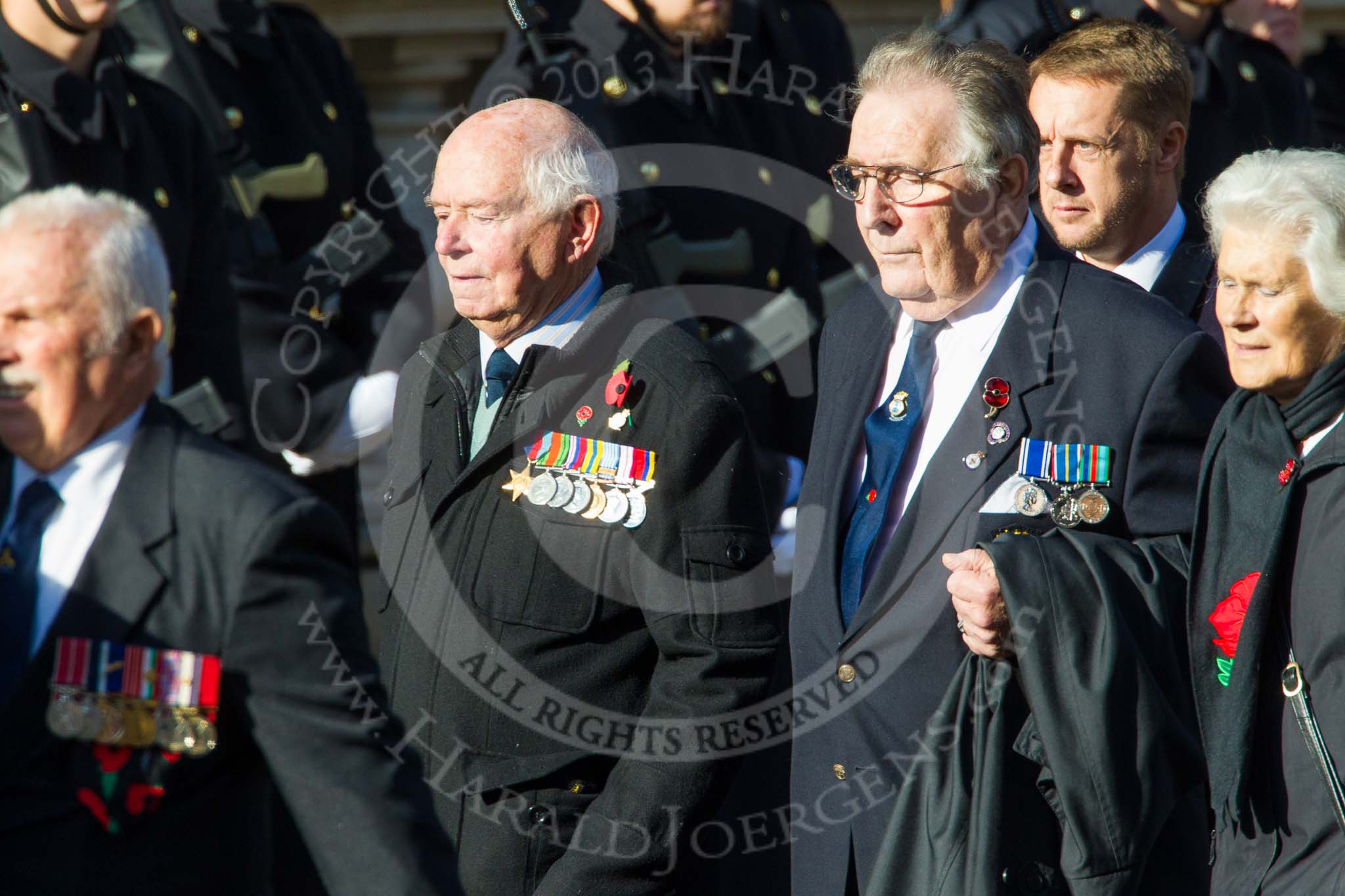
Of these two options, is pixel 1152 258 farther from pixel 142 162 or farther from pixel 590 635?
pixel 142 162

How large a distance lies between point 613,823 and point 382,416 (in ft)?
6.88

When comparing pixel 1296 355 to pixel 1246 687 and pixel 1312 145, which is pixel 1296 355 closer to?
pixel 1246 687

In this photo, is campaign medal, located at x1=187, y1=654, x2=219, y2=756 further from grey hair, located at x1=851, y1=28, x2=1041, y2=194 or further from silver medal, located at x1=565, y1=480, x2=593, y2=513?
grey hair, located at x1=851, y1=28, x2=1041, y2=194

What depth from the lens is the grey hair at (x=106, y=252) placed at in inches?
103

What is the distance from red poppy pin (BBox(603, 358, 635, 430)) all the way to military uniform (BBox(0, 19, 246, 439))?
5.82 ft

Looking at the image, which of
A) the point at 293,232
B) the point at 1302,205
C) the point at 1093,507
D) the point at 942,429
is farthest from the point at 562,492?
the point at 293,232

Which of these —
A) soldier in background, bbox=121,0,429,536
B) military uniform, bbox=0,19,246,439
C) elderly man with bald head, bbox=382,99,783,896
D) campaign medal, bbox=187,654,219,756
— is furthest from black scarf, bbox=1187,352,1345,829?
military uniform, bbox=0,19,246,439

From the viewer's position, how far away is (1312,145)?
645cm

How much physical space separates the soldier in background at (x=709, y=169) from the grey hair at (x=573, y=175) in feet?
3.97

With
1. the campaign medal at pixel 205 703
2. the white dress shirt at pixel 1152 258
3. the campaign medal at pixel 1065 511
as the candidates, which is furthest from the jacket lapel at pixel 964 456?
the campaign medal at pixel 205 703

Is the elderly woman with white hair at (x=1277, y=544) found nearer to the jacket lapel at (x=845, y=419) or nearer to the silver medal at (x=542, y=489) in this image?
the jacket lapel at (x=845, y=419)

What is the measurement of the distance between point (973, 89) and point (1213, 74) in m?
2.63

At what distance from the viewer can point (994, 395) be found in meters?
3.33

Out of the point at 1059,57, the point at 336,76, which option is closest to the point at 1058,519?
the point at 1059,57
